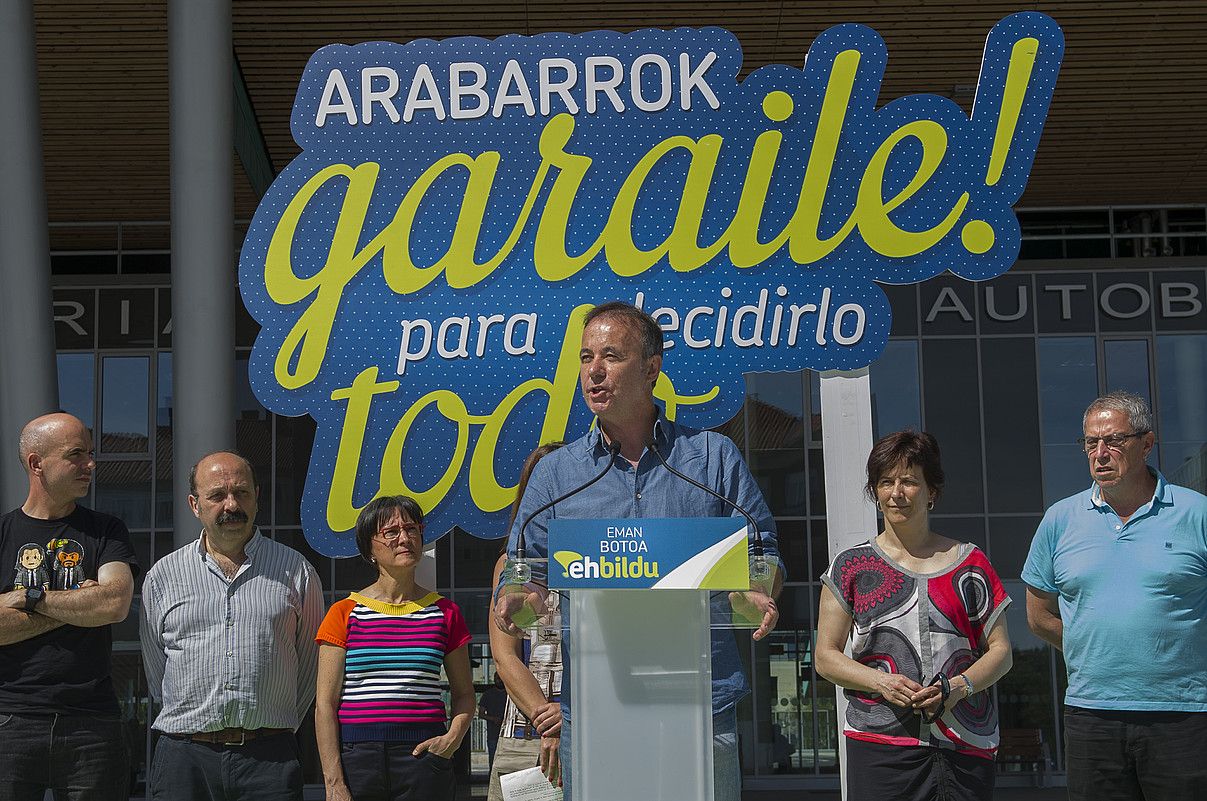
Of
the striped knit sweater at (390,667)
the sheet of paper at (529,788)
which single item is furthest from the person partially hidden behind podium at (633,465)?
the striped knit sweater at (390,667)

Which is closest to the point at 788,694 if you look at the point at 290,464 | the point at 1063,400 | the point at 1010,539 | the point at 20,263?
the point at 1010,539

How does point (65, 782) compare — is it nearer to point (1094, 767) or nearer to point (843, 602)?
point (843, 602)

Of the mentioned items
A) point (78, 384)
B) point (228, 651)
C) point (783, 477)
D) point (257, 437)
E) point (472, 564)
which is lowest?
point (472, 564)

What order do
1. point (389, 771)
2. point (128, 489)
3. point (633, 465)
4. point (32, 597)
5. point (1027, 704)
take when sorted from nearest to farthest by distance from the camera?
point (633, 465) → point (32, 597) → point (389, 771) → point (1027, 704) → point (128, 489)

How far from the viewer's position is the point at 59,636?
3.99 metres

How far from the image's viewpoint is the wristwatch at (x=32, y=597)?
3.86m

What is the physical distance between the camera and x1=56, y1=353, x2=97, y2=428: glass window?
1498 centimetres

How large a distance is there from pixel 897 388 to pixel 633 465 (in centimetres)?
1253

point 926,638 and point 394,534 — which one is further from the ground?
point 394,534

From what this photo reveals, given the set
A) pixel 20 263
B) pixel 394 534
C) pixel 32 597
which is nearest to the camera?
pixel 32 597

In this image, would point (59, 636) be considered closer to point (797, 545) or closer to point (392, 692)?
point (392, 692)

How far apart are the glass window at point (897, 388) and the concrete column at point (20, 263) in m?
10.3

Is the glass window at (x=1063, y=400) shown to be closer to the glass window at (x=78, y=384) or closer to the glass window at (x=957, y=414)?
the glass window at (x=957, y=414)

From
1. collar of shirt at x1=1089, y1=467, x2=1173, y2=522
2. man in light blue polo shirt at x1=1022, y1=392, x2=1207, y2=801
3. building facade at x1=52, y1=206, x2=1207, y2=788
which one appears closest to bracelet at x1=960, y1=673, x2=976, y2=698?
man in light blue polo shirt at x1=1022, y1=392, x2=1207, y2=801
